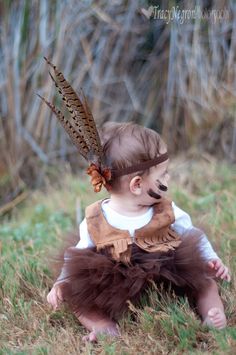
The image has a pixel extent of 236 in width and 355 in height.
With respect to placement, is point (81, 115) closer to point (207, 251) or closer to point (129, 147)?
point (129, 147)

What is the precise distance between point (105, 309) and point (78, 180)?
9.55 ft

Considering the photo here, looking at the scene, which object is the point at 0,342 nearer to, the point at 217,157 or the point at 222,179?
the point at 222,179

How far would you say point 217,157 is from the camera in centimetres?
588

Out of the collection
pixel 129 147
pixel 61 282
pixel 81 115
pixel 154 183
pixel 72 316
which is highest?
pixel 81 115

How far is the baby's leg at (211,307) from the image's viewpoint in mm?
2793

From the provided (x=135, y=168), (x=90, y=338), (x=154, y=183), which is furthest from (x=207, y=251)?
(x=90, y=338)

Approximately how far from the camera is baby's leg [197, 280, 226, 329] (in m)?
2.79

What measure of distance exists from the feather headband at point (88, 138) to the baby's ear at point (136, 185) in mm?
39

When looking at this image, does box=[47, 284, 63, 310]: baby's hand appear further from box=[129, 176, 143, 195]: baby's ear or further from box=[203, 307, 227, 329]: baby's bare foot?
box=[203, 307, 227, 329]: baby's bare foot

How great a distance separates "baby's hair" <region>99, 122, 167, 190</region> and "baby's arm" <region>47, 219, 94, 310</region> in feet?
0.99

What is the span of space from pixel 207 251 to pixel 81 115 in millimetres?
821

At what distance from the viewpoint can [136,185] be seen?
297 centimetres

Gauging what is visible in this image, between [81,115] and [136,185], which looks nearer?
[81,115]

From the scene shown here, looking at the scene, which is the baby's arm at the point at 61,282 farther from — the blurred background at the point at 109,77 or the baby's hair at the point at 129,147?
the blurred background at the point at 109,77
